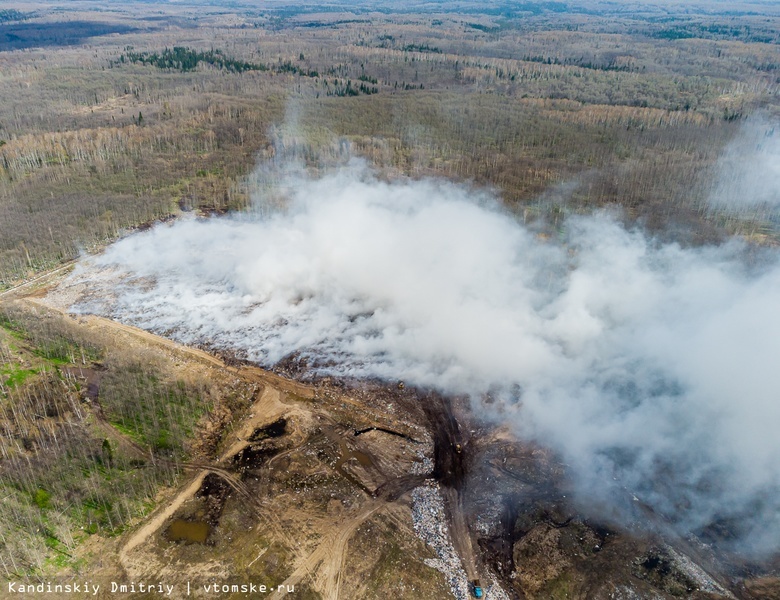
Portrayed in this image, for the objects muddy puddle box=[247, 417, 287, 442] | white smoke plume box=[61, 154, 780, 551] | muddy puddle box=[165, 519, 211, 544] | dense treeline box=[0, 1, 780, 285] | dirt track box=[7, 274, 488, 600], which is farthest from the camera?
dense treeline box=[0, 1, 780, 285]

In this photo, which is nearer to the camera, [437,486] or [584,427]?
[437,486]

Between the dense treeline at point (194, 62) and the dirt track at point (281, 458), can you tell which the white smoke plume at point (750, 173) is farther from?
the dense treeline at point (194, 62)

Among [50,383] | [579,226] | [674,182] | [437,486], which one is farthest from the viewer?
[674,182]

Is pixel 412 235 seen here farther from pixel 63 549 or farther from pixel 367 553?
pixel 63 549

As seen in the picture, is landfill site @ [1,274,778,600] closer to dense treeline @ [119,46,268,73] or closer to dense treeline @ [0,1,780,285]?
dense treeline @ [0,1,780,285]

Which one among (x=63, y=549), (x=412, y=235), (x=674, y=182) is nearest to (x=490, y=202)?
(x=412, y=235)

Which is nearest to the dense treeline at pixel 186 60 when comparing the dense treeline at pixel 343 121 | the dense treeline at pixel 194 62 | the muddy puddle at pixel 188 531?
the dense treeline at pixel 194 62

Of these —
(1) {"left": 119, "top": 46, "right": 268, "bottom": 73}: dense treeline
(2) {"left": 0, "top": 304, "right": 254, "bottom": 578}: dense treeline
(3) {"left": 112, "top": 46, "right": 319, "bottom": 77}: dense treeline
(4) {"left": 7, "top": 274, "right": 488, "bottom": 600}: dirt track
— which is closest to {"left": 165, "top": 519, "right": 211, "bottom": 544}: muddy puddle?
(4) {"left": 7, "top": 274, "right": 488, "bottom": 600}: dirt track

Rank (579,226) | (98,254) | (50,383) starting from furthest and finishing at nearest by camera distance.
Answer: (579,226) → (98,254) → (50,383)
